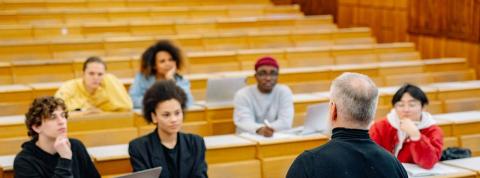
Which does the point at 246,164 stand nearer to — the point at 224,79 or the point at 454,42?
the point at 224,79

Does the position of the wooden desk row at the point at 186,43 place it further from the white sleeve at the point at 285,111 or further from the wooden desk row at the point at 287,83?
the white sleeve at the point at 285,111

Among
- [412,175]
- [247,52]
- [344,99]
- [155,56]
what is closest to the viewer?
[344,99]

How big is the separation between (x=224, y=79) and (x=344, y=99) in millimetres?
1448

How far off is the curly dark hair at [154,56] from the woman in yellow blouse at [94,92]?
0.15 metres

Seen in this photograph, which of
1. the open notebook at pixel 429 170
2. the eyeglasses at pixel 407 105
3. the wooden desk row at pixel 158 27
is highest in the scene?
the wooden desk row at pixel 158 27

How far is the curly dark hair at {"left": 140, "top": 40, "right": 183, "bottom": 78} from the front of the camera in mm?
2295

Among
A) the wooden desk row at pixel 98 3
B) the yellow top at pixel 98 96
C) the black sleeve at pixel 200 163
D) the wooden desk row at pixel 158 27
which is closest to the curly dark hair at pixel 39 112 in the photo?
the black sleeve at pixel 200 163

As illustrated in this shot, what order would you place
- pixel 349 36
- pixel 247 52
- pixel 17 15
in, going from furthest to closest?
pixel 349 36 < pixel 17 15 < pixel 247 52

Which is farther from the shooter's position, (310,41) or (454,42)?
(310,41)

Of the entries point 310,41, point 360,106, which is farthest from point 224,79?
point 360,106

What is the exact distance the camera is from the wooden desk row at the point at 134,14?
327 cm

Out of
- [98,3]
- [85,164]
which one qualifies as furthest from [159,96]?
[98,3]

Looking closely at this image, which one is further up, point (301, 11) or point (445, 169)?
point (301, 11)

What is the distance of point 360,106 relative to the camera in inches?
34.7
